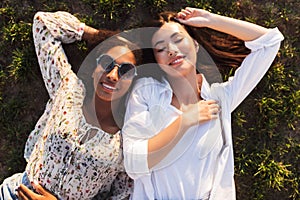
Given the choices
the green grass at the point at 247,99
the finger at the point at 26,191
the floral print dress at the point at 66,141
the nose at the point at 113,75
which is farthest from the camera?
the green grass at the point at 247,99

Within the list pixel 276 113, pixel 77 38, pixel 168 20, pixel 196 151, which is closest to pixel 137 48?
pixel 168 20

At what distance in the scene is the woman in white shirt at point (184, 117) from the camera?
7.89 ft

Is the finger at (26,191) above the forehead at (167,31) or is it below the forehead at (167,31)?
below

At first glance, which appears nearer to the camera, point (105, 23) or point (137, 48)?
point (137, 48)

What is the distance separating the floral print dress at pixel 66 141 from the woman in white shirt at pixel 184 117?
0.14m

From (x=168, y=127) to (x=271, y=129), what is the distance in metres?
0.92

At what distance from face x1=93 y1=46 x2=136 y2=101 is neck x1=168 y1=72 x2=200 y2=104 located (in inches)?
9.8

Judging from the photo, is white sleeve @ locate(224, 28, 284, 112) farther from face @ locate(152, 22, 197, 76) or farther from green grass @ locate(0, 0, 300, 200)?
green grass @ locate(0, 0, 300, 200)

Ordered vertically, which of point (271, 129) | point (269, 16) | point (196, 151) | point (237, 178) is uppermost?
point (269, 16)

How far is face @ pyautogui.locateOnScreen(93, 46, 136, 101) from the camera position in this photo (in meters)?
2.37

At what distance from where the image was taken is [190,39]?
8.08ft

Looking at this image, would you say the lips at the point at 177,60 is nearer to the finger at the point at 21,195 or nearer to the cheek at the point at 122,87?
the cheek at the point at 122,87

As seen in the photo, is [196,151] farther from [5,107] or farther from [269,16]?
[5,107]

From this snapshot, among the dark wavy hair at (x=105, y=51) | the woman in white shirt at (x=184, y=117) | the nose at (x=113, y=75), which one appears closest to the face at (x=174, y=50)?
the woman in white shirt at (x=184, y=117)
